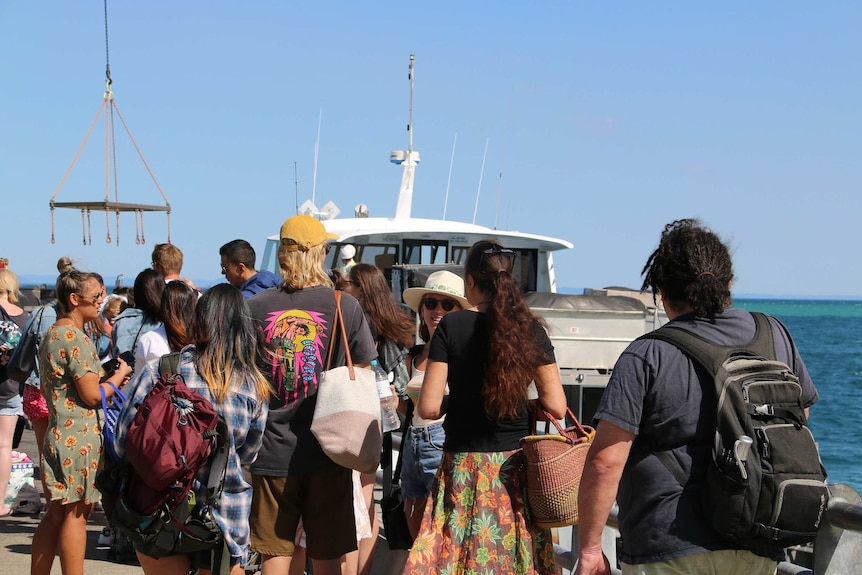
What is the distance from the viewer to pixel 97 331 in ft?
25.8

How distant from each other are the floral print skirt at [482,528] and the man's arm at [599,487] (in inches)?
35.5

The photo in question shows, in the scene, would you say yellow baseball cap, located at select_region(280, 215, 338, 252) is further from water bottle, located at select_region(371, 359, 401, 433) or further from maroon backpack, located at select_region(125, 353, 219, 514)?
maroon backpack, located at select_region(125, 353, 219, 514)

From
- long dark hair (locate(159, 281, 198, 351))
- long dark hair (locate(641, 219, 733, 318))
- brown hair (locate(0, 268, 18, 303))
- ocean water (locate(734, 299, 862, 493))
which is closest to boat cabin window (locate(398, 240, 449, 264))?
ocean water (locate(734, 299, 862, 493))

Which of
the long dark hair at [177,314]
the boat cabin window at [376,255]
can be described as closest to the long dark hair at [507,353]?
the long dark hair at [177,314]

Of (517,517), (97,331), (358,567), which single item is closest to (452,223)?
(97,331)

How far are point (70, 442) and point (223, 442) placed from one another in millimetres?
1794

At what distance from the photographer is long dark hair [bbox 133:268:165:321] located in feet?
20.1

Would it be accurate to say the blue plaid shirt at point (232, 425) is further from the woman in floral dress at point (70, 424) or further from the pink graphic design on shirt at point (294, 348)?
the woman in floral dress at point (70, 424)

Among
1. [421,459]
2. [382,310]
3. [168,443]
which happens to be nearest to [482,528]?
[421,459]

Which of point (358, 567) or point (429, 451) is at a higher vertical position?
point (429, 451)

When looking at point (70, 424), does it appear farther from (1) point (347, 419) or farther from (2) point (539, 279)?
(2) point (539, 279)

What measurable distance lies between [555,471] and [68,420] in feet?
9.43

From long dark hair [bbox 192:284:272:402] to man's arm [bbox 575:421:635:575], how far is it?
5.37 ft

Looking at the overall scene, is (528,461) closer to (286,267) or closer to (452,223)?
(286,267)
